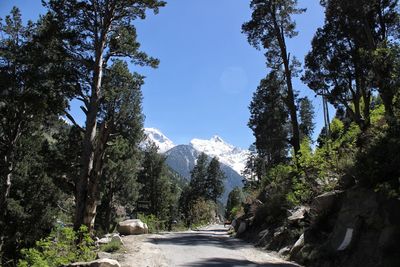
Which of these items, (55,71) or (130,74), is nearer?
(55,71)

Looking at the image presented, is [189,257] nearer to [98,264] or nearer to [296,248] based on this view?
[296,248]

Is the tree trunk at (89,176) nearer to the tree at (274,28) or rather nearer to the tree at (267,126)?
the tree at (274,28)

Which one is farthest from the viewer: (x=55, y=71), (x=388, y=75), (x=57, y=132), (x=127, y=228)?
(x=57, y=132)

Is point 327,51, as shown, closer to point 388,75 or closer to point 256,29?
point 256,29

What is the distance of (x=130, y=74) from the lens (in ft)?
54.6

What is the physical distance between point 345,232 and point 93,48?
12.5m

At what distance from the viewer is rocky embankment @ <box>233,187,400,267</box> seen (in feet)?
25.3

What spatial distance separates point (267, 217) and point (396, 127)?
34.4 ft

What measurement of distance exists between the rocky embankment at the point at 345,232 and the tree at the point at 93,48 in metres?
7.44

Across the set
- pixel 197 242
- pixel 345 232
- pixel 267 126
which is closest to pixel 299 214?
pixel 345 232

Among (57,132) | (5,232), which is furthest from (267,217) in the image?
(57,132)

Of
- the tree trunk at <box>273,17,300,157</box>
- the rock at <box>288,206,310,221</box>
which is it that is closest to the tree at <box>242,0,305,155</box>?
the tree trunk at <box>273,17,300,157</box>

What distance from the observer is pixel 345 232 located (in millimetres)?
9227

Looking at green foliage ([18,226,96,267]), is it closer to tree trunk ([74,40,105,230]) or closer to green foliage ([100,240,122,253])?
green foliage ([100,240,122,253])
